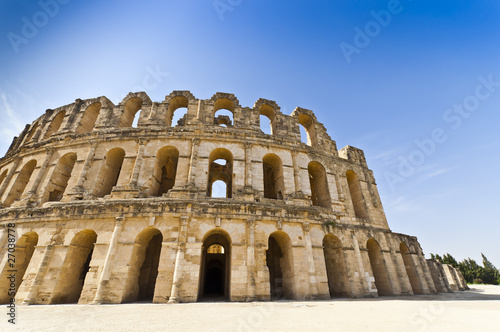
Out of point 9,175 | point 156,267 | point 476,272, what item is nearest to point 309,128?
point 156,267

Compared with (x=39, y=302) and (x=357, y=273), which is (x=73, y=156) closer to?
(x=39, y=302)

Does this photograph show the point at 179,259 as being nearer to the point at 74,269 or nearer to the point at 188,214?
the point at 188,214

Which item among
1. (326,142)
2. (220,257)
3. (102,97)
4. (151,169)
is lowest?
(220,257)

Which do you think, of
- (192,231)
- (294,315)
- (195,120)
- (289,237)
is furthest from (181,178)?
(294,315)

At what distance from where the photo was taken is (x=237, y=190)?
12.8m

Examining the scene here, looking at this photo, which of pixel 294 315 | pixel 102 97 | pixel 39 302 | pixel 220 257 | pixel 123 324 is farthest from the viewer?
pixel 220 257

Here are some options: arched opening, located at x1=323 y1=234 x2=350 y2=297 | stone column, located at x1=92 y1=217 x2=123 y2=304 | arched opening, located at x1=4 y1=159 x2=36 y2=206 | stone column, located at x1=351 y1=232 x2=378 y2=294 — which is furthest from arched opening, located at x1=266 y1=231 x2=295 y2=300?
arched opening, located at x1=4 y1=159 x2=36 y2=206

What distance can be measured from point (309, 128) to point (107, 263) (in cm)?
1557

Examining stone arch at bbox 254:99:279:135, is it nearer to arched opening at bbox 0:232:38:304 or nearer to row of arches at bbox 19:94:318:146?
row of arches at bbox 19:94:318:146

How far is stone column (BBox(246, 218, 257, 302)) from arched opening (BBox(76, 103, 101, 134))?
44.8 feet

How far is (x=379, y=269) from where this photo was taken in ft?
47.1

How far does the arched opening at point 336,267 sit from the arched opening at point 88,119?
17.9 metres

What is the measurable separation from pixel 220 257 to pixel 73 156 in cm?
1243

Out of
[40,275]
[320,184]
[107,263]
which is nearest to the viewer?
[107,263]
